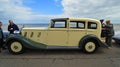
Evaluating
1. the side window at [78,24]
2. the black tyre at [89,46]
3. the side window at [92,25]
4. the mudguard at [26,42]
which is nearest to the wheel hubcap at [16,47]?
the mudguard at [26,42]

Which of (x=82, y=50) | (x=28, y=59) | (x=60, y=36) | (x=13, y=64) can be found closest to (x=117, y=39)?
(x=82, y=50)

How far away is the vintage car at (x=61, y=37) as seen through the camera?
416 inches

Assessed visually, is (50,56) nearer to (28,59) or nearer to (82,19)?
(28,59)

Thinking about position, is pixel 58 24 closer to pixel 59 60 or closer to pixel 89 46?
pixel 89 46

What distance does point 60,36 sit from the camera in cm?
1068

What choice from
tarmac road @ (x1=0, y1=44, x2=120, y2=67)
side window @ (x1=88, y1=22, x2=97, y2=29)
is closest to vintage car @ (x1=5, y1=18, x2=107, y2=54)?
side window @ (x1=88, y1=22, x2=97, y2=29)

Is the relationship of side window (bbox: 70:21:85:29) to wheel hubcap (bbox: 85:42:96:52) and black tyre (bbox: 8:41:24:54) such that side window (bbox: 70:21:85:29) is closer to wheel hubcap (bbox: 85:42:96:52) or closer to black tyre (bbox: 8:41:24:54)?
wheel hubcap (bbox: 85:42:96:52)

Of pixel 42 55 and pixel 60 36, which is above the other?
pixel 60 36

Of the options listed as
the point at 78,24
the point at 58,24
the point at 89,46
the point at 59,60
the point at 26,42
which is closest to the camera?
the point at 59,60

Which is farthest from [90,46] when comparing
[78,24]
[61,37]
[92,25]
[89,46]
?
[61,37]

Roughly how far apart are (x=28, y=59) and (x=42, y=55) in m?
1.05

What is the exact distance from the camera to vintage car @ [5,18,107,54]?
34.7 ft

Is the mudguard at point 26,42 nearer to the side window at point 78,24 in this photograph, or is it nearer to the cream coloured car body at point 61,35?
the cream coloured car body at point 61,35

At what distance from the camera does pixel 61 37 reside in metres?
10.7
